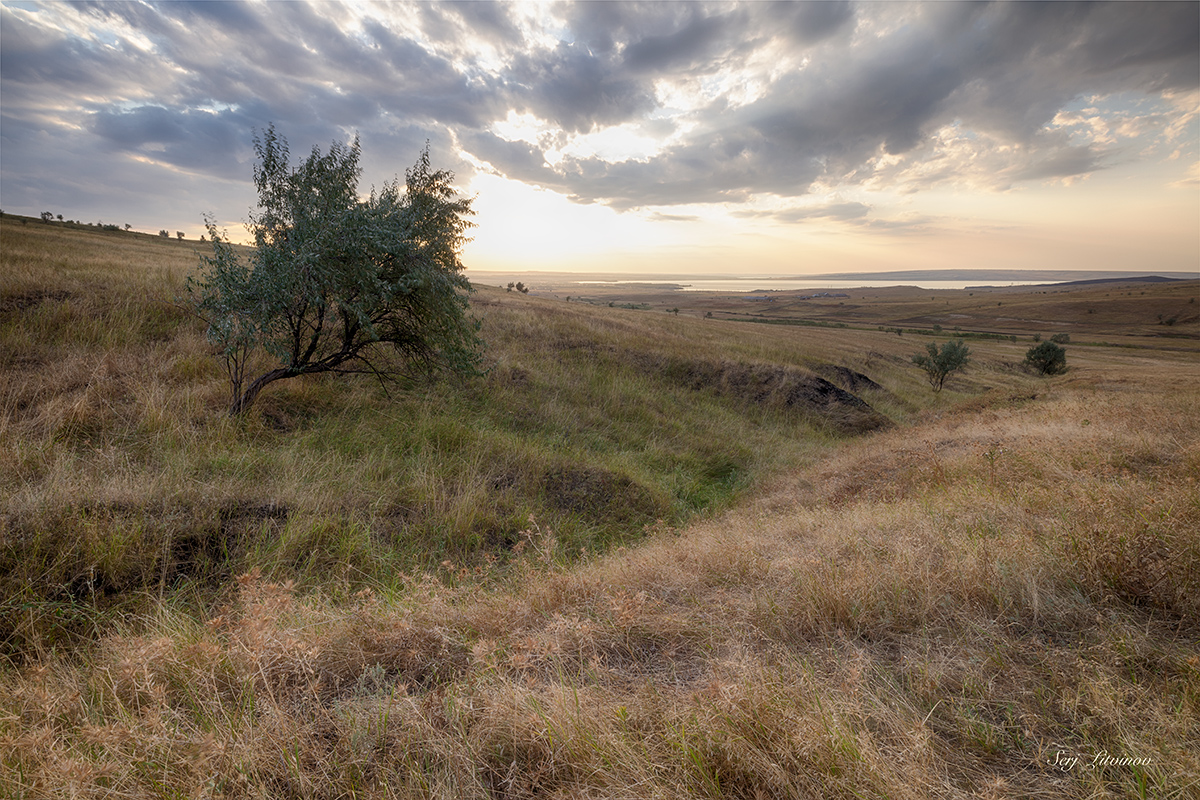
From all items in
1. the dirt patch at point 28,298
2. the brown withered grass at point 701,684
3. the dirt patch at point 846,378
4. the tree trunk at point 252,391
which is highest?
the dirt patch at point 28,298

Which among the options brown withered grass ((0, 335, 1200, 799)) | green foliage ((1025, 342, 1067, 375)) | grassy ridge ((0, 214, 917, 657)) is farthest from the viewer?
green foliage ((1025, 342, 1067, 375))

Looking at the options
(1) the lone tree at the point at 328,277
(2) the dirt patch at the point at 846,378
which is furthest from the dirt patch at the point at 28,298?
(2) the dirt patch at the point at 846,378

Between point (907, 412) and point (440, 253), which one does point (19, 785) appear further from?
point (907, 412)

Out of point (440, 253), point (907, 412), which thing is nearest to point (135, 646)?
point (440, 253)

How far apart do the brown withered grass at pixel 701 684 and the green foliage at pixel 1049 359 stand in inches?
1914

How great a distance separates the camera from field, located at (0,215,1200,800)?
2.03 metres

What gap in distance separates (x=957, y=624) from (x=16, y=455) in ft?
30.0

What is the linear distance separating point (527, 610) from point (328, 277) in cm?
690

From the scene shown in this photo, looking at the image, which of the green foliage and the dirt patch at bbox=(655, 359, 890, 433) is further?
the green foliage

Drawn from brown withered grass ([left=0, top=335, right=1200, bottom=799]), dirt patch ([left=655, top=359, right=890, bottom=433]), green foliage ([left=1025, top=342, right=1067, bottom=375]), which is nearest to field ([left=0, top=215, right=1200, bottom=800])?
brown withered grass ([left=0, top=335, right=1200, bottom=799])

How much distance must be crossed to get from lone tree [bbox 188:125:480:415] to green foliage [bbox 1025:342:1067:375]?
50.6 metres

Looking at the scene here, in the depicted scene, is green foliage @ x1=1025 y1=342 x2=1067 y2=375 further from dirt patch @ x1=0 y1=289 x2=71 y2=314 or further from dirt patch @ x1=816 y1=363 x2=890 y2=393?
dirt patch @ x1=0 y1=289 x2=71 y2=314

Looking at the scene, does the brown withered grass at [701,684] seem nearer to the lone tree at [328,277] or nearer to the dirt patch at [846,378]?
the lone tree at [328,277]

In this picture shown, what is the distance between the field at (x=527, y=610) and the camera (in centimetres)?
203
